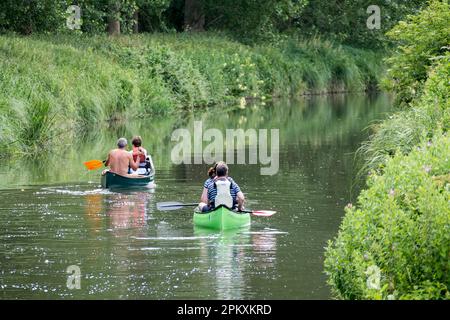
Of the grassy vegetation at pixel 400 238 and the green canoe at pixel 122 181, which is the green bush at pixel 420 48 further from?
the grassy vegetation at pixel 400 238

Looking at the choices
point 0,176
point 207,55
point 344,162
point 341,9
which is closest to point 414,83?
point 344,162

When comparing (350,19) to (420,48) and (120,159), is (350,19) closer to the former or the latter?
(420,48)

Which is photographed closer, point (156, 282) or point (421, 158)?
point (421, 158)

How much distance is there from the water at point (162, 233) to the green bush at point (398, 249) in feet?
6.61

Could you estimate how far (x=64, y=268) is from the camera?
15.8 m

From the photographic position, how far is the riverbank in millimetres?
32094

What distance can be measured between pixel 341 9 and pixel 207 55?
18.3 meters

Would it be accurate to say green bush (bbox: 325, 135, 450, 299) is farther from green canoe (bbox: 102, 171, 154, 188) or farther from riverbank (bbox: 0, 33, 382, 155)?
riverbank (bbox: 0, 33, 382, 155)

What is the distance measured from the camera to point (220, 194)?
1941cm

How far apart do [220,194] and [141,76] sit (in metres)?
26.1

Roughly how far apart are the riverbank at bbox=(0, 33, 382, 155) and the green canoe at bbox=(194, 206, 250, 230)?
11.6 m

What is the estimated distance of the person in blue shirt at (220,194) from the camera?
19.3 metres

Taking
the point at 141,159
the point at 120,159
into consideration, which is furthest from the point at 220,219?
the point at 141,159
